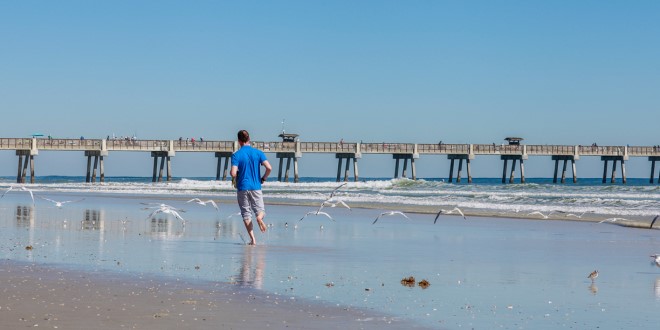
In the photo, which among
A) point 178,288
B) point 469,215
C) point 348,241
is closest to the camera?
point 178,288

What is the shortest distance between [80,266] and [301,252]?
3.49 metres

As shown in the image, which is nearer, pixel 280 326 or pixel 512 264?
pixel 280 326

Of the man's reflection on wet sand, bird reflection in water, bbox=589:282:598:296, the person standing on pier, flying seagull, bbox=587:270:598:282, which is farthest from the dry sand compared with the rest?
the person standing on pier

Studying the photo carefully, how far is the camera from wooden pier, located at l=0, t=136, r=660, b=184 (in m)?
72.7

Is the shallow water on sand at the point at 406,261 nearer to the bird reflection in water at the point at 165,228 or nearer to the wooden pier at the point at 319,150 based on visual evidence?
the bird reflection in water at the point at 165,228

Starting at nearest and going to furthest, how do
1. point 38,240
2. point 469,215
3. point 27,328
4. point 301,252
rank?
1. point 27,328
2. point 301,252
3. point 38,240
4. point 469,215

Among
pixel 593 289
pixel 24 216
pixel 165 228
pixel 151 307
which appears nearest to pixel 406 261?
pixel 593 289

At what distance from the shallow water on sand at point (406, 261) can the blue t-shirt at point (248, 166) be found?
93cm

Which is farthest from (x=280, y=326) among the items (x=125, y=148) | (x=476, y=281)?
(x=125, y=148)

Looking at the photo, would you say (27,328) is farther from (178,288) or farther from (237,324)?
(178,288)

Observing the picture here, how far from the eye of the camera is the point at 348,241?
1566 cm

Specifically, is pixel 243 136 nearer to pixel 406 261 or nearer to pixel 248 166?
pixel 248 166

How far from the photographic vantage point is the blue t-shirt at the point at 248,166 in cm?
1418

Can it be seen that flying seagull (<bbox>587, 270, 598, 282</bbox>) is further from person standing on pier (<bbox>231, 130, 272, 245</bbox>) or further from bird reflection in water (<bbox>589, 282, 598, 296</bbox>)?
person standing on pier (<bbox>231, 130, 272, 245</bbox>)
